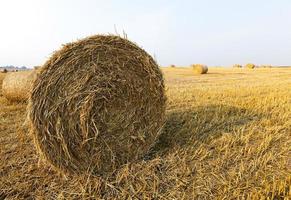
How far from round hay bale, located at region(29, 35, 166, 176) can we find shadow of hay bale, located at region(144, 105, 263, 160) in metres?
0.30

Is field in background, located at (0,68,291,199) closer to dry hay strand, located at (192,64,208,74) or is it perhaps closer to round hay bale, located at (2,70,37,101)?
round hay bale, located at (2,70,37,101)

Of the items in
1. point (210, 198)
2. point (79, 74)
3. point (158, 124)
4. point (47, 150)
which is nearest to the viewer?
point (210, 198)

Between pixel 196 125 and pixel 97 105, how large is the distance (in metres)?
1.88

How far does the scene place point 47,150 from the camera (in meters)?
3.70

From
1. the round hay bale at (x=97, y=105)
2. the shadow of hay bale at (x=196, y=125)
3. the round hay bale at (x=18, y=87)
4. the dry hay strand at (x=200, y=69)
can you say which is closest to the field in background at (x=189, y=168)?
the shadow of hay bale at (x=196, y=125)

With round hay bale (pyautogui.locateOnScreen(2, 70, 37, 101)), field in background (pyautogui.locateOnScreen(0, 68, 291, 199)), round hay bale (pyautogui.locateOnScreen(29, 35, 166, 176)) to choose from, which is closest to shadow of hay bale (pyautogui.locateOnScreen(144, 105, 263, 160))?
field in background (pyautogui.locateOnScreen(0, 68, 291, 199))

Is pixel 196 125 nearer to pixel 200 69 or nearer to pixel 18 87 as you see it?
pixel 18 87

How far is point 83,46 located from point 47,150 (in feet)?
4.23

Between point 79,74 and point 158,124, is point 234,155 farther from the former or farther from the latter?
point 79,74

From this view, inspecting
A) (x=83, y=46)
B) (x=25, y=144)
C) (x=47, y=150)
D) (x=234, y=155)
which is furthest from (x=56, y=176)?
(x=234, y=155)

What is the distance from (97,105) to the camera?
13.1 ft

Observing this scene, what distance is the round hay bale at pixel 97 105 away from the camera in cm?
374

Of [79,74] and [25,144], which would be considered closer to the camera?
[79,74]

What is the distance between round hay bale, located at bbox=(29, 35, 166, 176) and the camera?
374 centimetres
